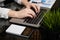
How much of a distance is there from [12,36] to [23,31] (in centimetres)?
8

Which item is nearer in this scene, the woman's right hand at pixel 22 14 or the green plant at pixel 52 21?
the green plant at pixel 52 21

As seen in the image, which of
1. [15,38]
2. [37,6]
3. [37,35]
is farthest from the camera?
[37,6]

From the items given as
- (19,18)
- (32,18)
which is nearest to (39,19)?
(32,18)

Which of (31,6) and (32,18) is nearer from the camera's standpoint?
(32,18)

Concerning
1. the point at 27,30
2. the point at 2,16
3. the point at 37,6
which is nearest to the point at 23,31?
the point at 27,30

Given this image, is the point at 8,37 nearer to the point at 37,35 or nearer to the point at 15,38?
the point at 15,38

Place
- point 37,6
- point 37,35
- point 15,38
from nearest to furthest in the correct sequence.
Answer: point 15,38
point 37,35
point 37,6

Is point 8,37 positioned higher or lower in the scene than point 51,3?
lower

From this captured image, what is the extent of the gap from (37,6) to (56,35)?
38cm

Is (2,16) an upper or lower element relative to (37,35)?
upper

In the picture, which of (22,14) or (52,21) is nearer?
(52,21)

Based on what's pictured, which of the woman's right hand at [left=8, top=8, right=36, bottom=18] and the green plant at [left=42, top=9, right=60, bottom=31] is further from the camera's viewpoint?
the woman's right hand at [left=8, top=8, right=36, bottom=18]

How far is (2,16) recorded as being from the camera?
1.29 meters

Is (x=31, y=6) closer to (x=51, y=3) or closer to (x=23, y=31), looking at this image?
(x=51, y=3)
